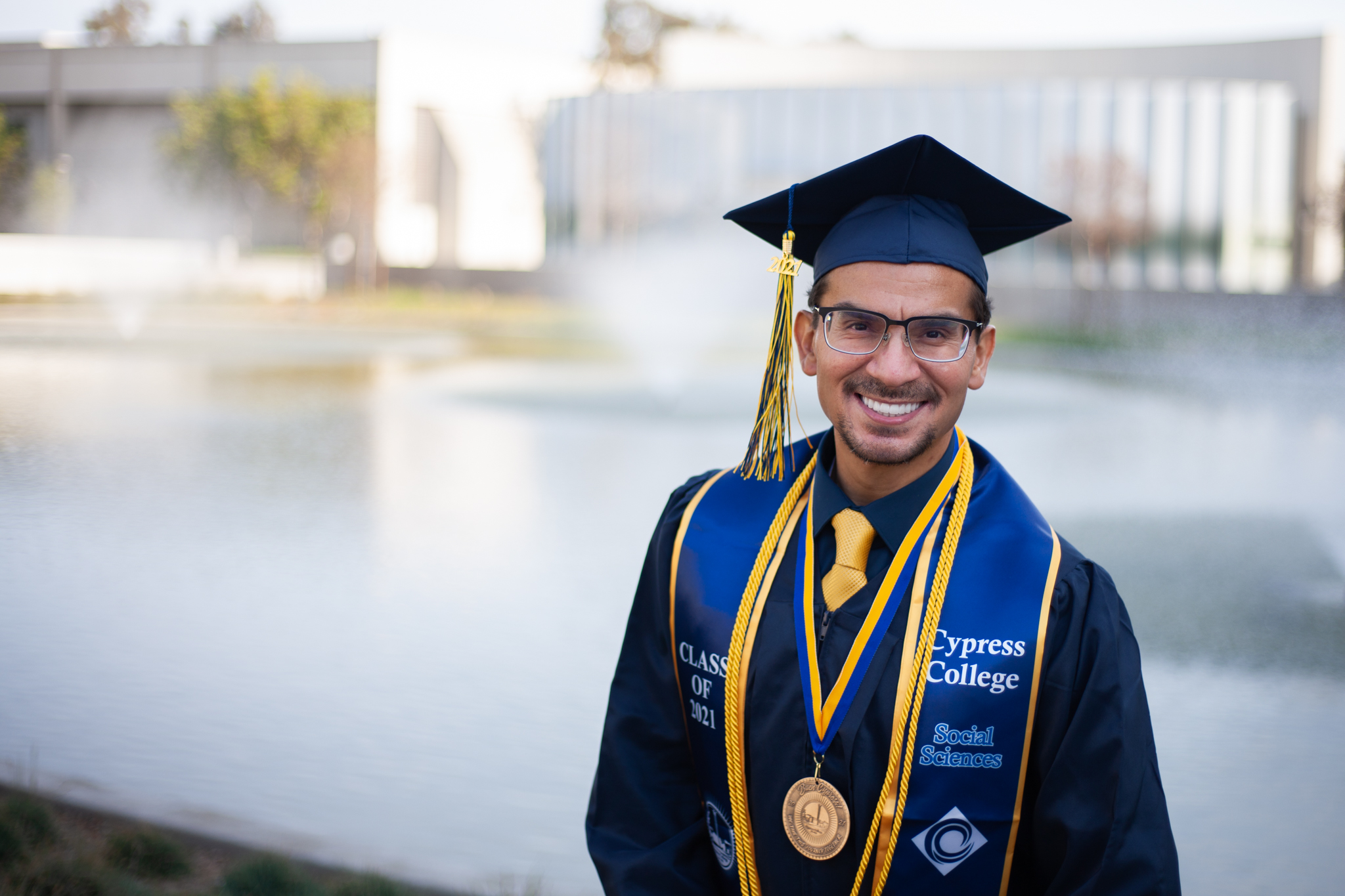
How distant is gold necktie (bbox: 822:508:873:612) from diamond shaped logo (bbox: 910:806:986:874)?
0.34 metres

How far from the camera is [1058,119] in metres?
36.3

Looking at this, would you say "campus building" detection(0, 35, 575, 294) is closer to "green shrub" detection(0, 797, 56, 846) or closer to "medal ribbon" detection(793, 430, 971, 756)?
"green shrub" detection(0, 797, 56, 846)

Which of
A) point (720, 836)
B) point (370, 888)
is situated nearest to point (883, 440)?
point (720, 836)

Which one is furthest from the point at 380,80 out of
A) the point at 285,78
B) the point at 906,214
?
the point at 906,214

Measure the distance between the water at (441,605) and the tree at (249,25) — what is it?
3597cm

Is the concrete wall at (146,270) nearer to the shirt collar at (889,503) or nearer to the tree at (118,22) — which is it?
the tree at (118,22)

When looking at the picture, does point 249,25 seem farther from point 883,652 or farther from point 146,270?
point 883,652

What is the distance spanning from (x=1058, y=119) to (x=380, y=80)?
21791 mm

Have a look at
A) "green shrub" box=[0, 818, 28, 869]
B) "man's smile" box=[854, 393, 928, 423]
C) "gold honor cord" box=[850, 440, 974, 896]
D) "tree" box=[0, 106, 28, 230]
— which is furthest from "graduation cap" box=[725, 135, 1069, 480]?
"tree" box=[0, 106, 28, 230]

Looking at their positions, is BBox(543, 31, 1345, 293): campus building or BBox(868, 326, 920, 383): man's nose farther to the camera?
BBox(543, 31, 1345, 293): campus building

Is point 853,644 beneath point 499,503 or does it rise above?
above

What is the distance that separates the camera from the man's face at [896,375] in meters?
1.80

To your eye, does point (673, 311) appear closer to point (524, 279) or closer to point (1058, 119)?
point (524, 279)

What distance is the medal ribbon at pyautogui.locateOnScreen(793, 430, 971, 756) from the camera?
175 cm
